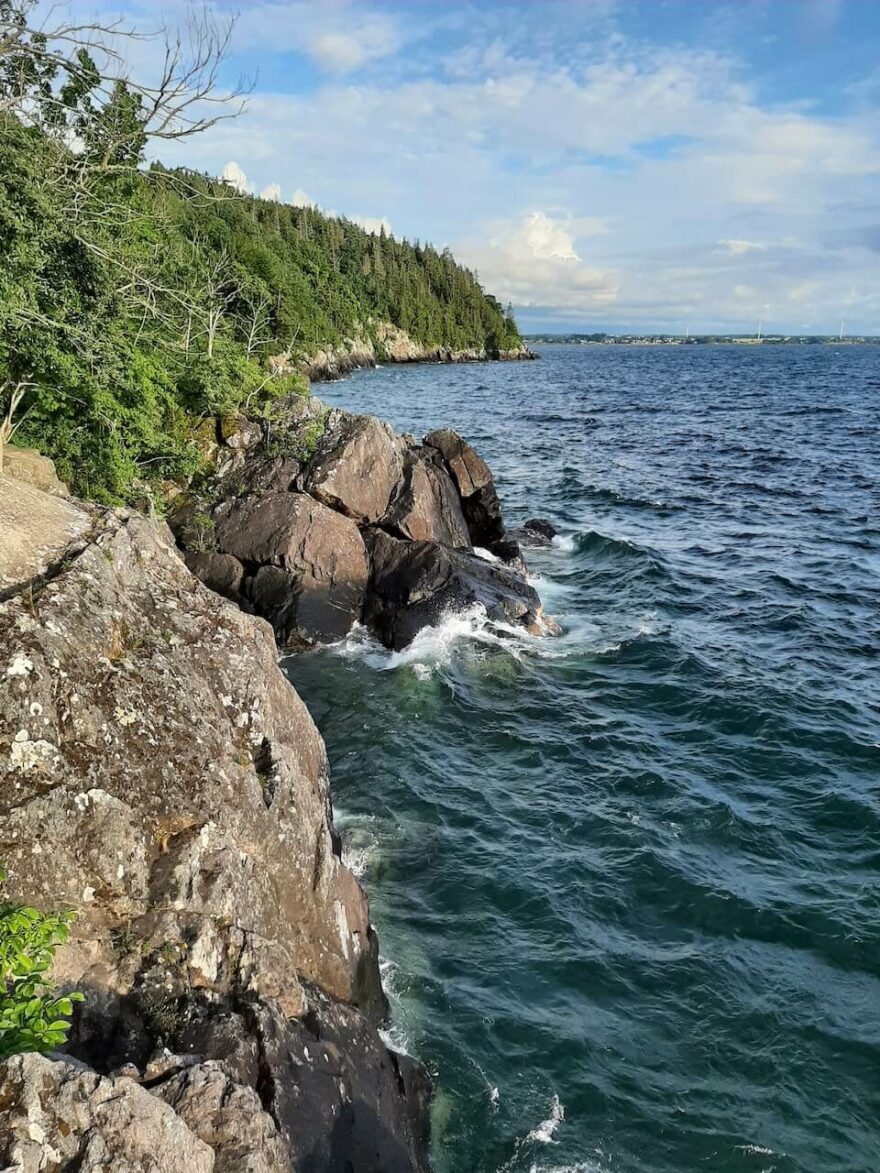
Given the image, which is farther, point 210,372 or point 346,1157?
point 210,372

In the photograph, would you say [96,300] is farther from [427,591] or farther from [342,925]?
[342,925]

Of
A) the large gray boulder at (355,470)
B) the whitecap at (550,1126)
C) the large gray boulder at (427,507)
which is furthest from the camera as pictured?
the large gray boulder at (427,507)

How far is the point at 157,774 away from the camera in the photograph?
7816 millimetres

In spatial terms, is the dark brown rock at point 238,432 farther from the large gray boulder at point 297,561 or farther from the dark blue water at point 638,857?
the dark blue water at point 638,857

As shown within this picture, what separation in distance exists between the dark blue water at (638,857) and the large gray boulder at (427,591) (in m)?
0.70

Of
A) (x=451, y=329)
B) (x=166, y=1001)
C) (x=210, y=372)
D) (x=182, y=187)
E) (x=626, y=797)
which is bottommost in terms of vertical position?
(x=626, y=797)

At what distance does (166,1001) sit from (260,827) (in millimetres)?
2306

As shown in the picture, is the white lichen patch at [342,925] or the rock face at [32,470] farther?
the rock face at [32,470]

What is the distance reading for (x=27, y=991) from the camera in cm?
494

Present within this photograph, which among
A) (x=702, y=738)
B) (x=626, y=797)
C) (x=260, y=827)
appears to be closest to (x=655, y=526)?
(x=702, y=738)

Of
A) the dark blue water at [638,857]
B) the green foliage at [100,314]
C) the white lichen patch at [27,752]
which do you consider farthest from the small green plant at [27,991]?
the green foliage at [100,314]

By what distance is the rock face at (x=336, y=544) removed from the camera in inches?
823

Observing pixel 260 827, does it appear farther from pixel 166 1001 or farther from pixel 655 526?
pixel 655 526

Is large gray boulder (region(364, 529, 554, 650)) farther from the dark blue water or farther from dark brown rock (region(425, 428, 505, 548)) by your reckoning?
dark brown rock (region(425, 428, 505, 548))
